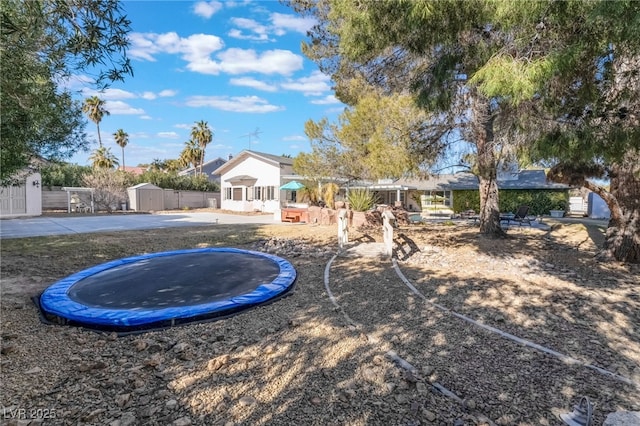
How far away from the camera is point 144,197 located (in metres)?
26.6

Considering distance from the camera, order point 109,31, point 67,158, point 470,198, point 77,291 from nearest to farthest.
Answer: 1. point 109,31
2. point 77,291
3. point 67,158
4. point 470,198

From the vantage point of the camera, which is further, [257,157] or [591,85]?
[257,157]

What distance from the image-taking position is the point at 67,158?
7719 millimetres

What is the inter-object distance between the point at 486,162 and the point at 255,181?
1959cm

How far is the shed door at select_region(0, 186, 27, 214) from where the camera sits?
1819 cm

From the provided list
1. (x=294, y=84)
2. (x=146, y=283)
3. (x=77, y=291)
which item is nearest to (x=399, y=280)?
(x=146, y=283)

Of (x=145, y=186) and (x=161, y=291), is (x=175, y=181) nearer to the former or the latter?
(x=145, y=186)

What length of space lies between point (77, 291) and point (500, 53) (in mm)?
6675

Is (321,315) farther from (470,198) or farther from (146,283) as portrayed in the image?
(470,198)

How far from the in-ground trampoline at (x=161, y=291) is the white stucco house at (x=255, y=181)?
17203 mm

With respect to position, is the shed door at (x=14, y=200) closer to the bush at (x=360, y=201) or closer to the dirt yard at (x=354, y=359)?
the dirt yard at (x=354, y=359)

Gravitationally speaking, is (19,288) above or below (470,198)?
below

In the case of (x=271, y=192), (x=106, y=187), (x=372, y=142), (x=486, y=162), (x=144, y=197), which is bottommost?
(x=144, y=197)

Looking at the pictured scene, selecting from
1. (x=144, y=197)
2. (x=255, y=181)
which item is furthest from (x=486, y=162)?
(x=144, y=197)
